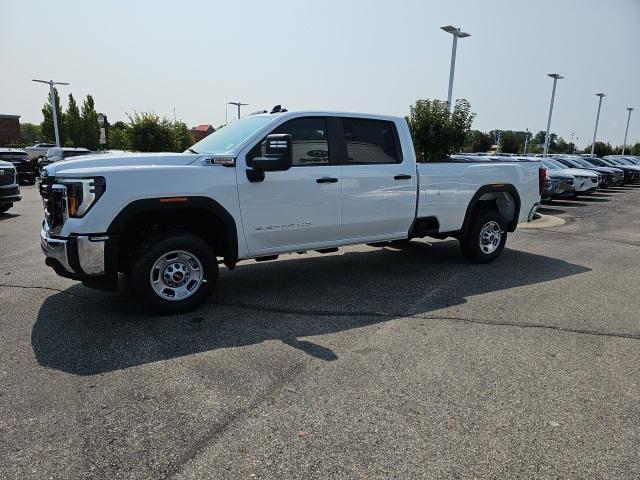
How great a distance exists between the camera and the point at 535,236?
1030 cm

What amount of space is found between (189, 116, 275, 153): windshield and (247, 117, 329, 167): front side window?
0.26 meters

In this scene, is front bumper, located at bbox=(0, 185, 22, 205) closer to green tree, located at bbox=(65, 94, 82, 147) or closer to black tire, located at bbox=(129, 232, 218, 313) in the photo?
black tire, located at bbox=(129, 232, 218, 313)

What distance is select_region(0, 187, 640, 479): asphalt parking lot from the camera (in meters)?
2.70

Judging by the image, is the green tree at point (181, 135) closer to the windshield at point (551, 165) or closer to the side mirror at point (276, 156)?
the windshield at point (551, 165)

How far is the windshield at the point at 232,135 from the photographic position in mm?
5258

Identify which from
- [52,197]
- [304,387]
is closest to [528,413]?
[304,387]

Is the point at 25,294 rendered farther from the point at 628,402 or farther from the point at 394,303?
the point at 628,402

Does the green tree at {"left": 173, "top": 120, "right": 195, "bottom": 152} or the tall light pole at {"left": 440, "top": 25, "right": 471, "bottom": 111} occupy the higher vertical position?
the tall light pole at {"left": 440, "top": 25, "right": 471, "bottom": 111}

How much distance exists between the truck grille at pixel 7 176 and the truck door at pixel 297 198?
9.06 metres

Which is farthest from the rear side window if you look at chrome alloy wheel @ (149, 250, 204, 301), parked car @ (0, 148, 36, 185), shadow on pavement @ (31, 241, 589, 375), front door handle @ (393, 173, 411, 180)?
parked car @ (0, 148, 36, 185)

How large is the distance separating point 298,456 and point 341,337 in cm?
175

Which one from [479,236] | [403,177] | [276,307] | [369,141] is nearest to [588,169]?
[479,236]

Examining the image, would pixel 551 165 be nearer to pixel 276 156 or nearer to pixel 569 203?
pixel 569 203

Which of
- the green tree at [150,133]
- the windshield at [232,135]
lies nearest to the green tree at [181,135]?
the green tree at [150,133]
